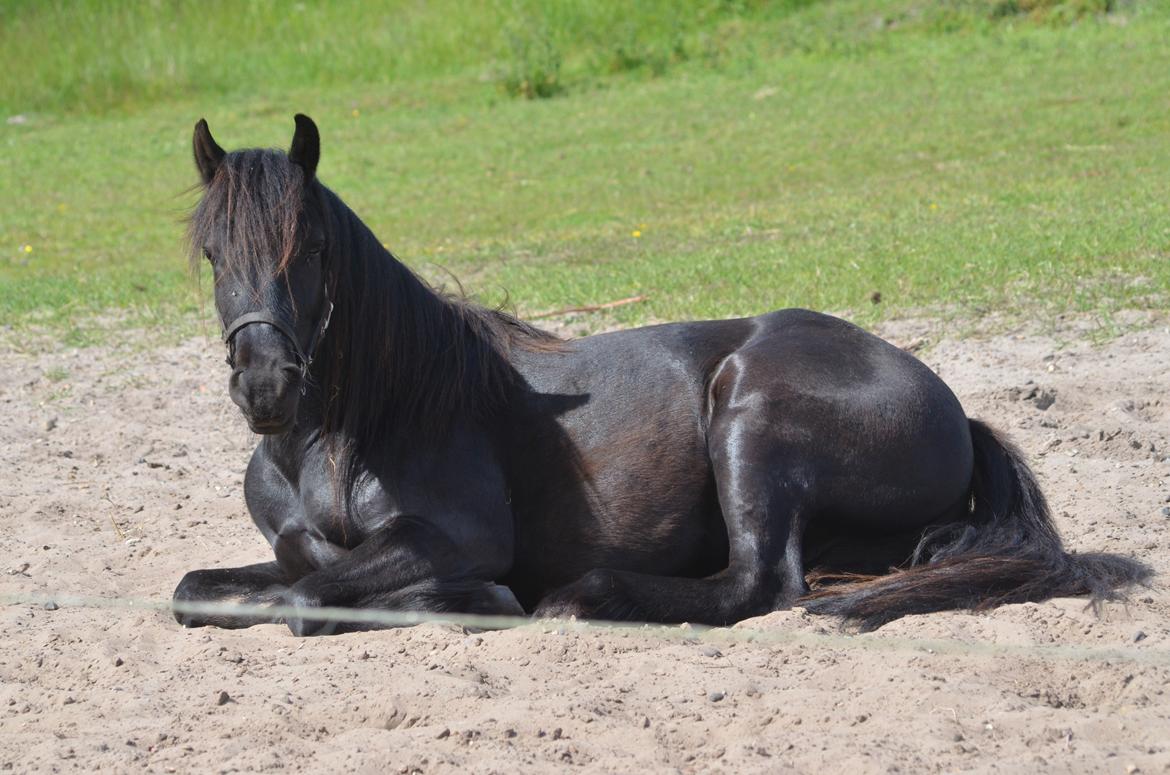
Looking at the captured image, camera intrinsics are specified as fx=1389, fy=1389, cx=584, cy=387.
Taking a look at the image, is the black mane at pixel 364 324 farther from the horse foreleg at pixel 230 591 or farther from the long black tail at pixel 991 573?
the long black tail at pixel 991 573

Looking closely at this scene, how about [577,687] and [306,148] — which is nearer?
[577,687]

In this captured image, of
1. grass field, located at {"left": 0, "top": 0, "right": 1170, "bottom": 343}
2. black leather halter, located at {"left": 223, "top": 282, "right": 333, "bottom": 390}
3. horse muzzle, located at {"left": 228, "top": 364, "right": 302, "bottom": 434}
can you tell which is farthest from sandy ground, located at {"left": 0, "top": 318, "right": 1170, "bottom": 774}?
grass field, located at {"left": 0, "top": 0, "right": 1170, "bottom": 343}

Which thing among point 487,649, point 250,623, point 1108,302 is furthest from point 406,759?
point 1108,302

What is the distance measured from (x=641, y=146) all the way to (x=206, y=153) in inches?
515

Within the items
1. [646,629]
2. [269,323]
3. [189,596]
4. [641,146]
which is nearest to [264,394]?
[269,323]

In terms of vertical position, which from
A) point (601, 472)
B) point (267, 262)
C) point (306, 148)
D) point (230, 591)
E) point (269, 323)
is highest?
point (306, 148)

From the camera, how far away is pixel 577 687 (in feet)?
12.1

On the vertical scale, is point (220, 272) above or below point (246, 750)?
above

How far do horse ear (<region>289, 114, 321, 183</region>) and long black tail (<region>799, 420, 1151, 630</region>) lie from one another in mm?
2065

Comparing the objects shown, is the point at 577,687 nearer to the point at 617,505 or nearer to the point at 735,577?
the point at 735,577

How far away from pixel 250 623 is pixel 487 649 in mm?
1042

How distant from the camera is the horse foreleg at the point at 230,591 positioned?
4582 mm

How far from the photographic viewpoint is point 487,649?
3986mm

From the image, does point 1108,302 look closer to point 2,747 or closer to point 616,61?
point 2,747
